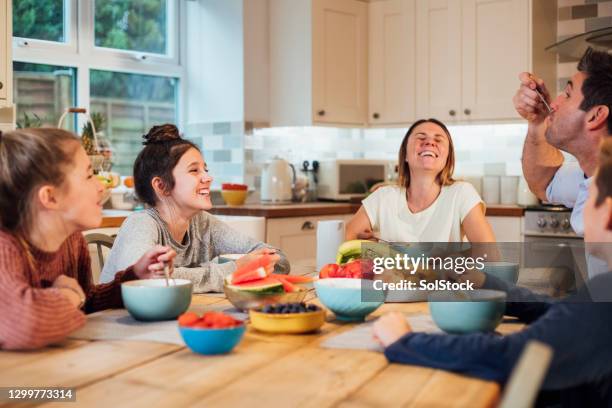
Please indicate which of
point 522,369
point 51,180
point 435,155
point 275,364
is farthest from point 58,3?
point 522,369

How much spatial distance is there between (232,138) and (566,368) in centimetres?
402

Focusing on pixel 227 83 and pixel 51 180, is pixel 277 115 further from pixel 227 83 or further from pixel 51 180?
pixel 51 180

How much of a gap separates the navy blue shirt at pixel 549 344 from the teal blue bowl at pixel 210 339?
10.8 inches

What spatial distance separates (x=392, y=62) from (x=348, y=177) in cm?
86

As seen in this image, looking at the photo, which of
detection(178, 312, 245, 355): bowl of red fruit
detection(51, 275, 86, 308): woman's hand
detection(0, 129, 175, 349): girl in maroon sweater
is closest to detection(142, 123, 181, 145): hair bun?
detection(0, 129, 175, 349): girl in maroon sweater

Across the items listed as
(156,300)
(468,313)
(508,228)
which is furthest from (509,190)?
(156,300)

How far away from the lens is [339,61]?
513 centimetres

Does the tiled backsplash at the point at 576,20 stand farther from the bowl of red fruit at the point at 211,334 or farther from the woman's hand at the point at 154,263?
the bowl of red fruit at the point at 211,334

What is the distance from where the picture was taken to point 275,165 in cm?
493

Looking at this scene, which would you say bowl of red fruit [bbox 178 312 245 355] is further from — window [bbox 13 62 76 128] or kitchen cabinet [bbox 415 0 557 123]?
kitchen cabinet [bbox 415 0 557 123]

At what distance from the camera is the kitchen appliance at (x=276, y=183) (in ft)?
16.0

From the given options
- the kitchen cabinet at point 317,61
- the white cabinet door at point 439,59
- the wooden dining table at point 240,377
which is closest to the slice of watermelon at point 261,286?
the wooden dining table at point 240,377

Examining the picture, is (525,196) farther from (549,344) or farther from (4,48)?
(549,344)

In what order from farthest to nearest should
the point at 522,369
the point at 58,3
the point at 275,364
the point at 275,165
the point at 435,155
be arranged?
the point at 275,165 < the point at 58,3 < the point at 435,155 < the point at 275,364 < the point at 522,369
